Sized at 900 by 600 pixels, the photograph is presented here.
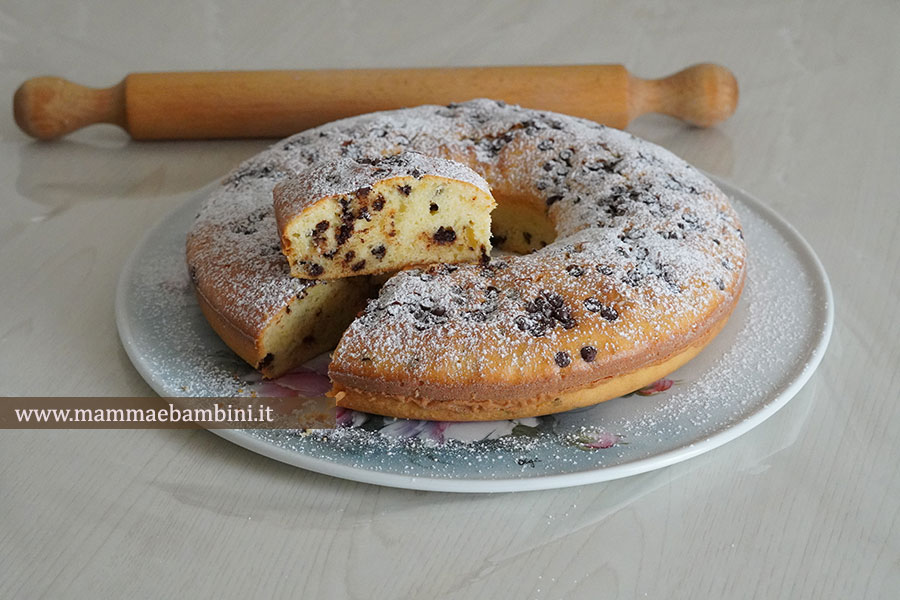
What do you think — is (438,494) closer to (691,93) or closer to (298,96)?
(298,96)

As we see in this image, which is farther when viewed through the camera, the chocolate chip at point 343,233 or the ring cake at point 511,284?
the chocolate chip at point 343,233

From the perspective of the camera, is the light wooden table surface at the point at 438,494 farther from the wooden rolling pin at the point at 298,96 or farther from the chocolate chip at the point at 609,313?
the chocolate chip at the point at 609,313

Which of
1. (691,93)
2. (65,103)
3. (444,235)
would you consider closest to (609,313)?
(444,235)

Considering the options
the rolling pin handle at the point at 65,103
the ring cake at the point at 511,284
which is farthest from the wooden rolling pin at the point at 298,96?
the ring cake at the point at 511,284

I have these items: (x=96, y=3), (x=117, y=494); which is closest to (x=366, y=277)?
(x=117, y=494)

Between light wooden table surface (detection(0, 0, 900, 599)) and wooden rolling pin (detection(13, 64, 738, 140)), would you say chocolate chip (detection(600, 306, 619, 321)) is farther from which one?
wooden rolling pin (detection(13, 64, 738, 140))

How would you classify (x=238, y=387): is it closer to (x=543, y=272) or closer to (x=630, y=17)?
(x=543, y=272)
